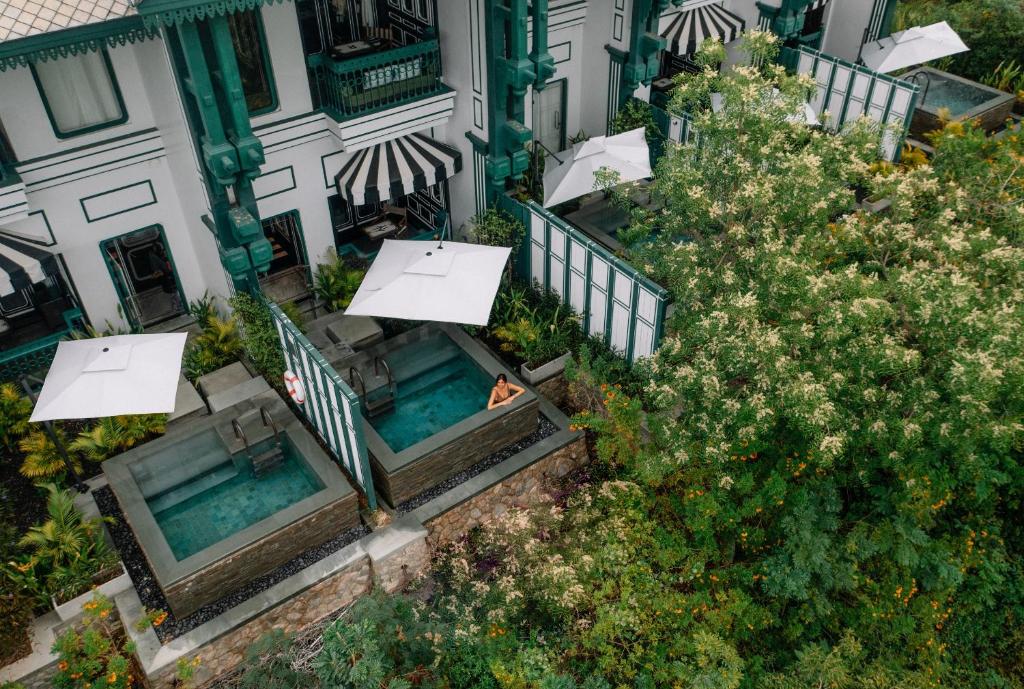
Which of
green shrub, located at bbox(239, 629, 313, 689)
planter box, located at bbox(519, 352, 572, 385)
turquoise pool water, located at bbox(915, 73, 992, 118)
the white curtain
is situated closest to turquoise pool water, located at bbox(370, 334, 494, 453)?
planter box, located at bbox(519, 352, 572, 385)

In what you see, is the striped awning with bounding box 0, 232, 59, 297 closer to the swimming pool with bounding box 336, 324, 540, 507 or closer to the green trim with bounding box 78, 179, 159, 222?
the green trim with bounding box 78, 179, 159, 222

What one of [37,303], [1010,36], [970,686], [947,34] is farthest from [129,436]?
[1010,36]

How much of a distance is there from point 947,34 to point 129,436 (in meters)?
23.2

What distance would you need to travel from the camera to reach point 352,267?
1884cm

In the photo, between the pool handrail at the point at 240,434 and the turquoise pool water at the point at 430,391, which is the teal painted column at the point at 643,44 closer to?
the turquoise pool water at the point at 430,391

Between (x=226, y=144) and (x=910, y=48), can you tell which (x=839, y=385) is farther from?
(x=910, y=48)

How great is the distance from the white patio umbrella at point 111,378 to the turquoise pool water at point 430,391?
12.7ft

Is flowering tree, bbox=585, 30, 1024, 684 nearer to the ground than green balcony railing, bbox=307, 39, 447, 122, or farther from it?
nearer to the ground

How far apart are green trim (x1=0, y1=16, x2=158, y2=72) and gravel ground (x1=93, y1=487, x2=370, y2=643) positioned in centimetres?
751

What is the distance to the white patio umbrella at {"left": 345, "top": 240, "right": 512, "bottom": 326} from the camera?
1515 cm

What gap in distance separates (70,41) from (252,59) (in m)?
3.64

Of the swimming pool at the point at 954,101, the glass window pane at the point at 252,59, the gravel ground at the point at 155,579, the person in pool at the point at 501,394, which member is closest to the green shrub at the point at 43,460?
the gravel ground at the point at 155,579

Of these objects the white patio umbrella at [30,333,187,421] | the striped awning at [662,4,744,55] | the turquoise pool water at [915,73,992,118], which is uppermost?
the striped awning at [662,4,744,55]

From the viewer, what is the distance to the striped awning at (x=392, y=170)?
16.9 meters
